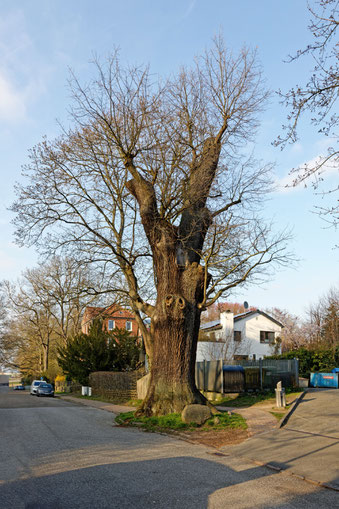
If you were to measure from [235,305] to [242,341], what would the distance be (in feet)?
116

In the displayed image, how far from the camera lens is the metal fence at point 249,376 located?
21.3 metres

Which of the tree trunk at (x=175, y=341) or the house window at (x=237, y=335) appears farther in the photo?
the house window at (x=237, y=335)

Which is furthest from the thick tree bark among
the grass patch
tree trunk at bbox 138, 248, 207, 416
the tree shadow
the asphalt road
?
the tree shadow

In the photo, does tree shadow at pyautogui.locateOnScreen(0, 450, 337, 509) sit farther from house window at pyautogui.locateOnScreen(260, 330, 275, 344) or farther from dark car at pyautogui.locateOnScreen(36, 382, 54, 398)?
house window at pyautogui.locateOnScreen(260, 330, 275, 344)

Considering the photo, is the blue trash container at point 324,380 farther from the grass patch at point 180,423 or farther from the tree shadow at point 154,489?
the tree shadow at point 154,489

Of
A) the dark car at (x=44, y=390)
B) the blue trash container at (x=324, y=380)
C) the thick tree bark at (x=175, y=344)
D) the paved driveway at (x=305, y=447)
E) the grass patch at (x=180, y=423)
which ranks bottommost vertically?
the dark car at (x=44, y=390)

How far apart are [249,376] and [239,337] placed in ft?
90.6

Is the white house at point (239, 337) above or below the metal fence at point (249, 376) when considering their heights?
above

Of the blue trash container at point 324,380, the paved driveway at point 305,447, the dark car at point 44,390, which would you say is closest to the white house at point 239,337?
the dark car at point 44,390

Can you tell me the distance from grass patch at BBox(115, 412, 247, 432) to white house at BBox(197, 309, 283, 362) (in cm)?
2927

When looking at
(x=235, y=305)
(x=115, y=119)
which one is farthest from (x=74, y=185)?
(x=235, y=305)

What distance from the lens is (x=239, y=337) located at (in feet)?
161

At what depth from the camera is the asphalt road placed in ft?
20.3

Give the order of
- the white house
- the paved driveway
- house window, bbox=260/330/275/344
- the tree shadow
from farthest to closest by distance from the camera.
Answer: house window, bbox=260/330/275/344
the white house
the paved driveway
the tree shadow
